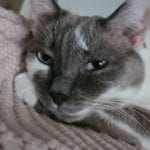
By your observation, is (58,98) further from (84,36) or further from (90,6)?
(90,6)

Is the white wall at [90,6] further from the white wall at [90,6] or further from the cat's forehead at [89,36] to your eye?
the cat's forehead at [89,36]

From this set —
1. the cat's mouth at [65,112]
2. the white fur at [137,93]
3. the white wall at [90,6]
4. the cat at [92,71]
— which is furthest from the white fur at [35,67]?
the white wall at [90,6]

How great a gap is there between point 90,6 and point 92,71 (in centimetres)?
118

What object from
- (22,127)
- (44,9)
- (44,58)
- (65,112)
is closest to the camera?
(22,127)

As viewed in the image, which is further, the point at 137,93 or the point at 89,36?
the point at 137,93

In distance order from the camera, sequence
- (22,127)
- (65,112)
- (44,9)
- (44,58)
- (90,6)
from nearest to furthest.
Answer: (22,127) → (65,112) → (44,58) → (44,9) → (90,6)

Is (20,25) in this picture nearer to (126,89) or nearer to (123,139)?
(126,89)

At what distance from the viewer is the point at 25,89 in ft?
4.41

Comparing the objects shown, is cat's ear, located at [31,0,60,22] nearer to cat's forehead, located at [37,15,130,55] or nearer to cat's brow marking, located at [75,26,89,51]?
cat's forehead, located at [37,15,130,55]

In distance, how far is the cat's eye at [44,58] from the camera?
50.1 inches

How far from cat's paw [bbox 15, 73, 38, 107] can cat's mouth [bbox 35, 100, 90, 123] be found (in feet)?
0.15

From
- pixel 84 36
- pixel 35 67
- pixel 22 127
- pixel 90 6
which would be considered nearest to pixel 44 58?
pixel 35 67

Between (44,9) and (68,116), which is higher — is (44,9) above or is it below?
above

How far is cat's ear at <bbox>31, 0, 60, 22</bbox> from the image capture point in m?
1.38
